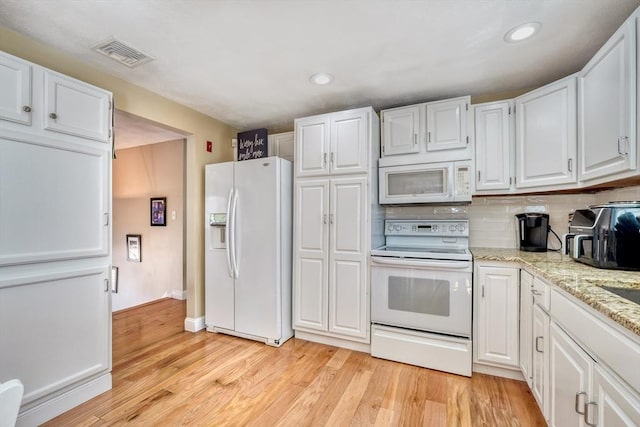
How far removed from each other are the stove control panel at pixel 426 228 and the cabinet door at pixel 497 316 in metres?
0.56

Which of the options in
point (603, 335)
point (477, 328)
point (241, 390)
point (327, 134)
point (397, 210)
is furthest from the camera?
point (397, 210)

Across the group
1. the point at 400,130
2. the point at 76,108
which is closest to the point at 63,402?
the point at 76,108

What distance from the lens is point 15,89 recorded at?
5.24ft

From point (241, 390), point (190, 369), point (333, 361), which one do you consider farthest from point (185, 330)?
point (333, 361)

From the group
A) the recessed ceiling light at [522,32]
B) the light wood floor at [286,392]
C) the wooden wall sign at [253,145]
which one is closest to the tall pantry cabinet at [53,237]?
the light wood floor at [286,392]

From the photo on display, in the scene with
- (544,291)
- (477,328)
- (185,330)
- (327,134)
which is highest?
(327,134)

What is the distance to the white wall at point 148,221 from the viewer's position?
14.5 feet

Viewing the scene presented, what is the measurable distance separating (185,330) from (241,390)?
142 cm

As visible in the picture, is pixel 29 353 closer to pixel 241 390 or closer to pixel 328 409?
pixel 241 390

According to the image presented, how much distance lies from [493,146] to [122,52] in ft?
9.55

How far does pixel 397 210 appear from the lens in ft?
9.82

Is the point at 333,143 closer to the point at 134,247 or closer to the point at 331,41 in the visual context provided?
the point at 331,41

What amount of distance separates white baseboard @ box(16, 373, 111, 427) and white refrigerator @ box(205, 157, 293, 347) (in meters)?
1.12

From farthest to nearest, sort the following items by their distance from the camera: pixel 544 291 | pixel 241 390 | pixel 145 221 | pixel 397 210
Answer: pixel 145 221, pixel 397 210, pixel 241 390, pixel 544 291
